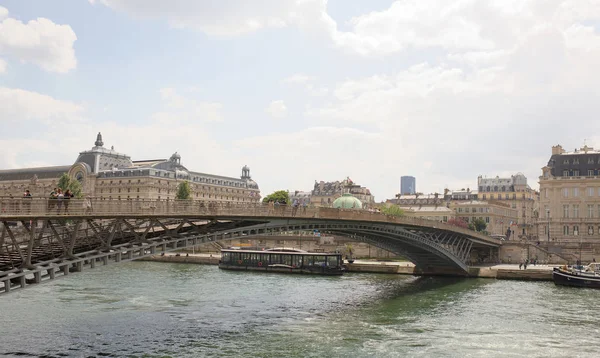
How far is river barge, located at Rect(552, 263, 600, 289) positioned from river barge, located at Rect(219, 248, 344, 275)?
24.5 meters

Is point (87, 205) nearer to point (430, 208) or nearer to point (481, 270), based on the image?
point (481, 270)

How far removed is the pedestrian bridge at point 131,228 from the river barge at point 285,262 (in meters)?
12.3

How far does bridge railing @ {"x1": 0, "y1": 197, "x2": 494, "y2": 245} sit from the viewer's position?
79.2 feet

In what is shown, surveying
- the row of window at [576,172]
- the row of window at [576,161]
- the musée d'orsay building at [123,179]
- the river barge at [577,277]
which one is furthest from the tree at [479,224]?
the musée d'orsay building at [123,179]

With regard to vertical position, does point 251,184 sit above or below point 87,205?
above

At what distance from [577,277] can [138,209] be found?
47863 mm

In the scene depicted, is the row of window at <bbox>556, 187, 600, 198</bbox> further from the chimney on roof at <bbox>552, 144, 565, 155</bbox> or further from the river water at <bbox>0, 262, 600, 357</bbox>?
the river water at <bbox>0, 262, 600, 357</bbox>

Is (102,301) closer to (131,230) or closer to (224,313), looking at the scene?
(224,313)

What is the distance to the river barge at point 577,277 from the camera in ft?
198

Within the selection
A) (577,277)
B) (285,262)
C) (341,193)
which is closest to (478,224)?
(341,193)

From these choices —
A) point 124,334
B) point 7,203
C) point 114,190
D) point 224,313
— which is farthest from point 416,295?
point 114,190

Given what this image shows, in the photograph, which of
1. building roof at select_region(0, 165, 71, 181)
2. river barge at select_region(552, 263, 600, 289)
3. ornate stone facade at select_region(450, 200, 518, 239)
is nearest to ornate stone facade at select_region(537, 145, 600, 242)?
river barge at select_region(552, 263, 600, 289)

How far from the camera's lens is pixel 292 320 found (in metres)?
38.6

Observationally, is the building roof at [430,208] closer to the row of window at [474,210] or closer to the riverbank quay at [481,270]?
the row of window at [474,210]
